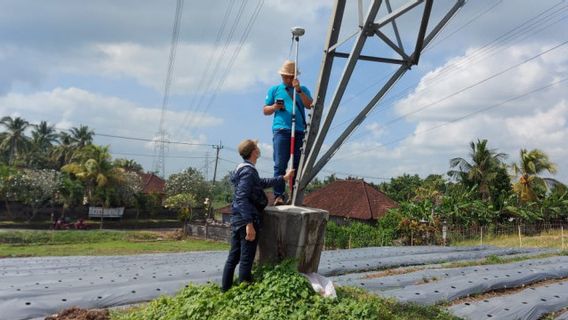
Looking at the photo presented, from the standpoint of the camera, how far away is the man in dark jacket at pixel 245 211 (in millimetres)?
4621

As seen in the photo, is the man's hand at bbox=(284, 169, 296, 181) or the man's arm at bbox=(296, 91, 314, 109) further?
the man's arm at bbox=(296, 91, 314, 109)

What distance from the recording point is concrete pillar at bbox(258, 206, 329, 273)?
4863mm

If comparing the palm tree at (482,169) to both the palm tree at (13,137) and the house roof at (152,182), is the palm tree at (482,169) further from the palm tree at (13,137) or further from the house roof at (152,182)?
the palm tree at (13,137)

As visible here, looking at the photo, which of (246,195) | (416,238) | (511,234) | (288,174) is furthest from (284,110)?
(511,234)

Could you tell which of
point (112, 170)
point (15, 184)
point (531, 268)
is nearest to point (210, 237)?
point (112, 170)

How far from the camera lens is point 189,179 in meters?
42.8

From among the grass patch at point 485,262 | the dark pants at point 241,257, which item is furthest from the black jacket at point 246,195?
the grass patch at point 485,262

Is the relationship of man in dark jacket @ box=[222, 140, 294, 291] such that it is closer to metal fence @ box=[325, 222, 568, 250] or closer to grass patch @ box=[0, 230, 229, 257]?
metal fence @ box=[325, 222, 568, 250]

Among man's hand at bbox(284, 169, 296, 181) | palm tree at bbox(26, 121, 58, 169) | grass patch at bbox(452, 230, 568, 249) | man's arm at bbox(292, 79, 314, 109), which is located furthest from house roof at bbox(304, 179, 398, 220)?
palm tree at bbox(26, 121, 58, 169)

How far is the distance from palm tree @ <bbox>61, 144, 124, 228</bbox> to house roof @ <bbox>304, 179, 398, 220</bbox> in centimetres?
1580

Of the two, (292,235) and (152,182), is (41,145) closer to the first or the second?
(152,182)

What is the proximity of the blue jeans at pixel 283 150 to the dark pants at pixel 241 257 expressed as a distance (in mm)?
870

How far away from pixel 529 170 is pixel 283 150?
30.8m

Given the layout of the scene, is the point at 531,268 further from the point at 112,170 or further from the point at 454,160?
the point at 112,170
